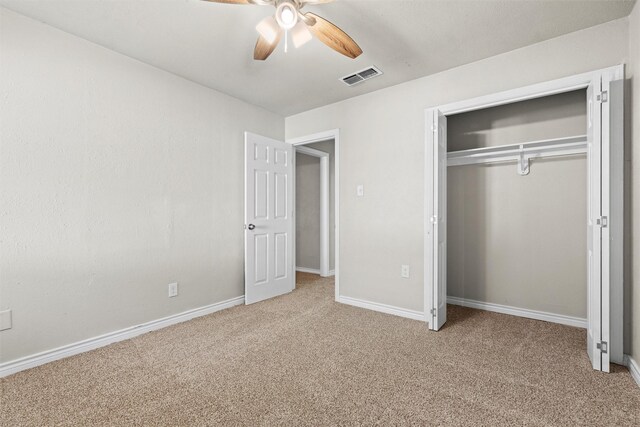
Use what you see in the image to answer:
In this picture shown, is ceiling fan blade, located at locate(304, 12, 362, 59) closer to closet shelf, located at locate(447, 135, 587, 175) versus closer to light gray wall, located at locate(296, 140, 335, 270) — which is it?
closet shelf, located at locate(447, 135, 587, 175)

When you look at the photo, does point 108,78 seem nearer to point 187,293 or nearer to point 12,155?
point 12,155

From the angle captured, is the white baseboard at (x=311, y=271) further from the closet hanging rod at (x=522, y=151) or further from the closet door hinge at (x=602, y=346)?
the closet door hinge at (x=602, y=346)

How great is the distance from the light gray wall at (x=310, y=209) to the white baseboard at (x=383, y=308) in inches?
64.0

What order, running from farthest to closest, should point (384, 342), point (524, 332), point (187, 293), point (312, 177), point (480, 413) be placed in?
1. point (312, 177)
2. point (187, 293)
3. point (524, 332)
4. point (384, 342)
5. point (480, 413)

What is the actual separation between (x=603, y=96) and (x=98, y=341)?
4.08 meters

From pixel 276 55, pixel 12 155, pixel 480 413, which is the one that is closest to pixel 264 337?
pixel 480 413

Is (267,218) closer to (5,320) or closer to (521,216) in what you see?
(5,320)

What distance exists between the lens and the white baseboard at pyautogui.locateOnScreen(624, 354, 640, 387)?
185 cm

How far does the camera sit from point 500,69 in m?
2.60

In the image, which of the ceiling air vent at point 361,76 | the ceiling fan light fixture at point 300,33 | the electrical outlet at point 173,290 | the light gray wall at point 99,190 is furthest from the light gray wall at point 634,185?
the electrical outlet at point 173,290

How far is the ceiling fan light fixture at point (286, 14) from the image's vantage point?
1.73 metres

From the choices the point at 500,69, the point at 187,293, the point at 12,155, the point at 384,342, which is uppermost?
the point at 500,69

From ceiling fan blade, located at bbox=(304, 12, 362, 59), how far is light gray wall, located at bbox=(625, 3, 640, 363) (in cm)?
180

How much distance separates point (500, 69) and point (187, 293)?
357 cm
